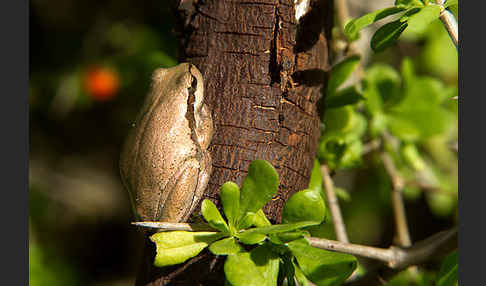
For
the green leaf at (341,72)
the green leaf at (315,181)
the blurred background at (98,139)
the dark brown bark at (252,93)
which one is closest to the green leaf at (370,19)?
the dark brown bark at (252,93)

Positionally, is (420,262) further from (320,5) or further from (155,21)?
(155,21)

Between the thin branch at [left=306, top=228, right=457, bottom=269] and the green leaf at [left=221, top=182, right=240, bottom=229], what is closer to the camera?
the green leaf at [left=221, top=182, right=240, bottom=229]

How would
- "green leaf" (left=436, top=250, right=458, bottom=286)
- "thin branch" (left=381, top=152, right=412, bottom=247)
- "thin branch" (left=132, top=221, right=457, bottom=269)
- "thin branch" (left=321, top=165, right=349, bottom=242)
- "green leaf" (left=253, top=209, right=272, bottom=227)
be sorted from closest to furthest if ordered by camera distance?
"green leaf" (left=253, top=209, right=272, bottom=227) < "green leaf" (left=436, top=250, right=458, bottom=286) < "thin branch" (left=132, top=221, right=457, bottom=269) < "thin branch" (left=321, top=165, right=349, bottom=242) < "thin branch" (left=381, top=152, right=412, bottom=247)

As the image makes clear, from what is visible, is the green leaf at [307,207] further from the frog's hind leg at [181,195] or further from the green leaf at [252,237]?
the frog's hind leg at [181,195]

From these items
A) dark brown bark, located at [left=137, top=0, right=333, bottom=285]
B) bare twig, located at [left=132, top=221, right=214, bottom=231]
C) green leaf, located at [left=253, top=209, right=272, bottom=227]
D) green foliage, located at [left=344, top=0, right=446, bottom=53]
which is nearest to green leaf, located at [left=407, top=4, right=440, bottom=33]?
green foliage, located at [left=344, top=0, right=446, bottom=53]

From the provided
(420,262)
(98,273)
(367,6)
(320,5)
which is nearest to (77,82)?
(98,273)

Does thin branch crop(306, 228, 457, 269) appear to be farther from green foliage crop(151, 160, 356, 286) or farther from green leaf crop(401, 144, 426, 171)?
green leaf crop(401, 144, 426, 171)

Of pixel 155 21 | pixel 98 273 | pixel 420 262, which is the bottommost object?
pixel 98 273
